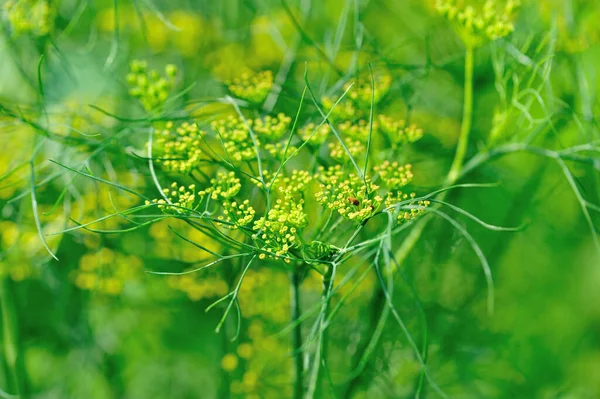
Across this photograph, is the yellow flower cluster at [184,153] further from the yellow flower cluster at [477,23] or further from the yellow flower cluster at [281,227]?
the yellow flower cluster at [477,23]

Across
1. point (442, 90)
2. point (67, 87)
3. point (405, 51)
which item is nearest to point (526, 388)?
point (442, 90)

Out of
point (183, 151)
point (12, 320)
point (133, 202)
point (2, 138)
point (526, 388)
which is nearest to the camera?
point (183, 151)

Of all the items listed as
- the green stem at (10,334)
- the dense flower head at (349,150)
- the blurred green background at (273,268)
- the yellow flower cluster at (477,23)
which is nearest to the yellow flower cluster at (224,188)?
the dense flower head at (349,150)

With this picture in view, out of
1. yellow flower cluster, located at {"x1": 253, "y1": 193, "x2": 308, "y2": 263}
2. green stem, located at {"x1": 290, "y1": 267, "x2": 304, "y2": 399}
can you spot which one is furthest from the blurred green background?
yellow flower cluster, located at {"x1": 253, "y1": 193, "x2": 308, "y2": 263}

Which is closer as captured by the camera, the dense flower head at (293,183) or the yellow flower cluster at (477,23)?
the dense flower head at (293,183)

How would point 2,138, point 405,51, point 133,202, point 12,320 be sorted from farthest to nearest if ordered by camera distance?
point 405,51
point 2,138
point 133,202
point 12,320

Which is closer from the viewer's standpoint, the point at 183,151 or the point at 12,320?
the point at 183,151

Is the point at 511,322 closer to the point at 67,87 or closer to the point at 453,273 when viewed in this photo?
the point at 453,273

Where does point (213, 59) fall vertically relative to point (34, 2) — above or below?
below
